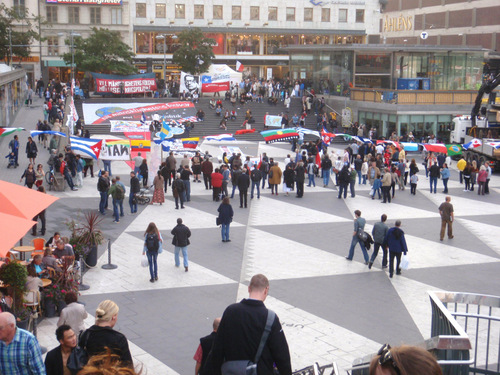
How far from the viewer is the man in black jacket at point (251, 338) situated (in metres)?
5.43

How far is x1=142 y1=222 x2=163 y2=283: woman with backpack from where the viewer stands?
48.4ft

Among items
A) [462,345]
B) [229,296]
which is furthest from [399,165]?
[462,345]

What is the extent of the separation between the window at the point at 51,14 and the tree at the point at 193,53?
51.6 feet

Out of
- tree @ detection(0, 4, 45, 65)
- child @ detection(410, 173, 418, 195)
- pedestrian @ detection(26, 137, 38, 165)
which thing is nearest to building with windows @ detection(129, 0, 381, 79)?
tree @ detection(0, 4, 45, 65)

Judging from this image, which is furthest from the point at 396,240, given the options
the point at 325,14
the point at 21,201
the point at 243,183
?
the point at 325,14

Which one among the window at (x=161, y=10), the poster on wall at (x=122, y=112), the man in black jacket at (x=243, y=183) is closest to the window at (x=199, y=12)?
the window at (x=161, y=10)

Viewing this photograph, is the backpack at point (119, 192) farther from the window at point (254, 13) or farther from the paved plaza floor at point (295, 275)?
the window at point (254, 13)

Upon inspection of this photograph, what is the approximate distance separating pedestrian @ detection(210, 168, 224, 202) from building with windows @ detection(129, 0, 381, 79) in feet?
164

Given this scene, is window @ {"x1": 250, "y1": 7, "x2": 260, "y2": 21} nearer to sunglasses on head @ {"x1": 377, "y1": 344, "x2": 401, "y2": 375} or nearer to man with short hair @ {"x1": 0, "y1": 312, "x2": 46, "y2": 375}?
man with short hair @ {"x1": 0, "y1": 312, "x2": 46, "y2": 375}

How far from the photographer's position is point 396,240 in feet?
51.0

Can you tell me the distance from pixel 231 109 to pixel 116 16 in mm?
26278

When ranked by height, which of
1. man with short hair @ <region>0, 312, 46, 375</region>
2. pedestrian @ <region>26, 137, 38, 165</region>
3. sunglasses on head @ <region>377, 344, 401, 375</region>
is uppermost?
sunglasses on head @ <region>377, 344, 401, 375</region>

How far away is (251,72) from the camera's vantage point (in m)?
77.5

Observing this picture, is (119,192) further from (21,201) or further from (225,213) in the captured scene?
(21,201)
